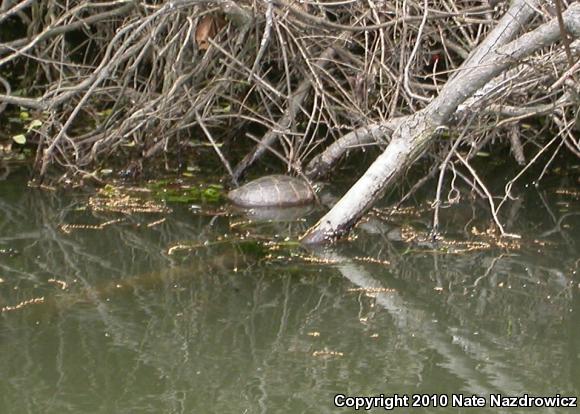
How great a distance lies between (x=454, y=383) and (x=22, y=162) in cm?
467

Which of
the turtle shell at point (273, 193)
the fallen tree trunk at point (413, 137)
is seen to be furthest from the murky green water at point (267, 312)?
the turtle shell at point (273, 193)

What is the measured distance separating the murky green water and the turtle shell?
395mm

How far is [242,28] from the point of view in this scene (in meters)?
7.13

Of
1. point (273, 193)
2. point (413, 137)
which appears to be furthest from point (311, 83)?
point (413, 137)

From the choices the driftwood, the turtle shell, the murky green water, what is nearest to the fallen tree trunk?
the driftwood

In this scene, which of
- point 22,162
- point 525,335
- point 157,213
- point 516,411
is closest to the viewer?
point 516,411

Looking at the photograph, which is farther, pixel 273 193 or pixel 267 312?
pixel 273 193

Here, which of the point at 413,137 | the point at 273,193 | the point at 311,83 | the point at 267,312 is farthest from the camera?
the point at 311,83

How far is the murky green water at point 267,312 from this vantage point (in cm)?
402

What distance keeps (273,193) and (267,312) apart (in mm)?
2112

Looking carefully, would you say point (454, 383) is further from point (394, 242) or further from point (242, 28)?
point (242, 28)

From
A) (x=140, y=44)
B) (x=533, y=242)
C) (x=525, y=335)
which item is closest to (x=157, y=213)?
(x=140, y=44)

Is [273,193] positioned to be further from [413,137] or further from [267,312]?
[267,312]

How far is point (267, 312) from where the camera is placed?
4879 millimetres
